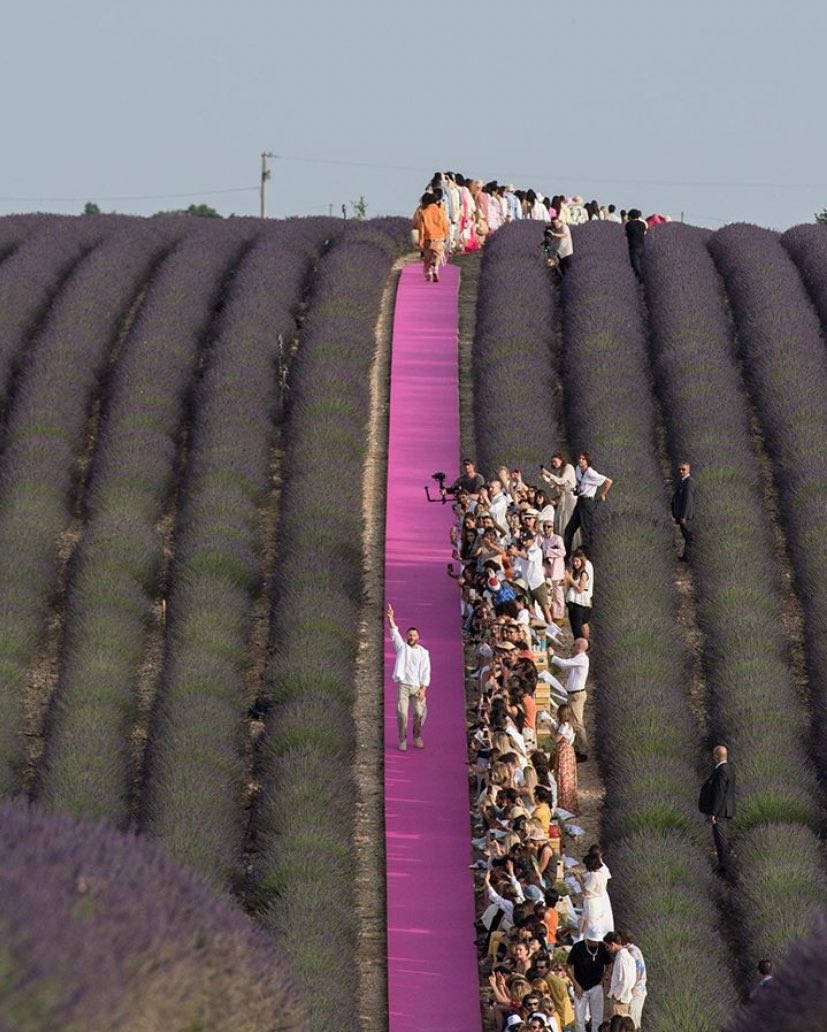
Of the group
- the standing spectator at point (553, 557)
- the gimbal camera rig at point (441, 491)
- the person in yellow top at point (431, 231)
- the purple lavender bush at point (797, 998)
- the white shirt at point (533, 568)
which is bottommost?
the purple lavender bush at point (797, 998)

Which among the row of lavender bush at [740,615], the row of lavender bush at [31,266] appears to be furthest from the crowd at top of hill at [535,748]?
the row of lavender bush at [31,266]

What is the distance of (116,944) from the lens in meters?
8.30

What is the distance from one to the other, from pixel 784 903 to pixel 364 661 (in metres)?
5.53

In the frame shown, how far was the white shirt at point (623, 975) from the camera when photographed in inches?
535

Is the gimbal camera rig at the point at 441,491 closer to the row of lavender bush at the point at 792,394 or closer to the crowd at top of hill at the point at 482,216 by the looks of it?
the row of lavender bush at the point at 792,394

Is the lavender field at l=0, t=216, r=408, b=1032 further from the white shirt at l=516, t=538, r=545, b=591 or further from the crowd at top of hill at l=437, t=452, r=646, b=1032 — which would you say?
the white shirt at l=516, t=538, r=545, b=591

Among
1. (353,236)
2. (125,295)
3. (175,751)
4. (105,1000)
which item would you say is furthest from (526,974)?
(353,236)

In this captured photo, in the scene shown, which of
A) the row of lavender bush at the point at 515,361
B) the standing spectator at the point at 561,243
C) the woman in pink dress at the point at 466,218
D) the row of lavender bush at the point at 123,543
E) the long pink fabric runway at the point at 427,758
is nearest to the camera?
the long pink fabric runway at the point at 427,758

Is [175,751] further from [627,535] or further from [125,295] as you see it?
[125,295]

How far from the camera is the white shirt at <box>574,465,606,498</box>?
2072 cm

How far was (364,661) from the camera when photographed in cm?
2005

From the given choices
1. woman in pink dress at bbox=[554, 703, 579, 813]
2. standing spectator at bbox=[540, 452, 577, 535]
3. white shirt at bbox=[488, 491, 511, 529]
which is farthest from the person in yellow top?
woman in pink dress at bbox=[554, 703, 579, 813]

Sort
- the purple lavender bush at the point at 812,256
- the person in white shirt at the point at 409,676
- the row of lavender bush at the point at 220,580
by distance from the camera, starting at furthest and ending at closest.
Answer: the purple lavender bush at the point at 812,256, the person in white shirt at the point at 409,676, the row of lavender bush at the point at 220,580

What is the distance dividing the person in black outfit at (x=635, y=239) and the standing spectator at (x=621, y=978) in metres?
17.0
